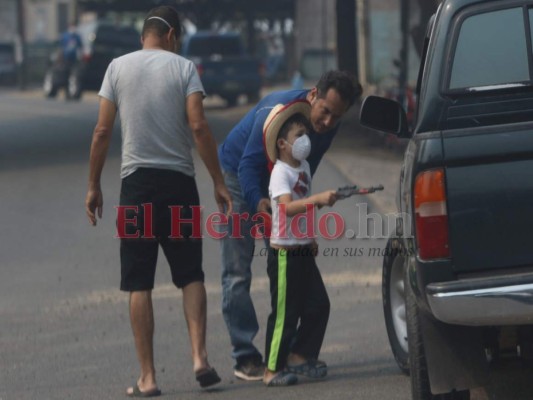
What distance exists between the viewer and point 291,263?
22.4 ft

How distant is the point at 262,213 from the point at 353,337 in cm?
165

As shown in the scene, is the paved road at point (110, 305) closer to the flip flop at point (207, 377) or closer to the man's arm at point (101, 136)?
the flip flop at point (207, 377)

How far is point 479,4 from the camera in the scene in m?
5.57

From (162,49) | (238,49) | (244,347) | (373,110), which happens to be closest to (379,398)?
(244,347)

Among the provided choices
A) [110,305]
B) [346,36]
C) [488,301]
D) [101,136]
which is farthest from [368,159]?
[488,301]

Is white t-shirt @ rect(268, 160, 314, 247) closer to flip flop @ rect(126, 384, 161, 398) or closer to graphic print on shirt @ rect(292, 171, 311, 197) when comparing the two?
graphic print on shirt @ rect(292, 171, 311, 197)

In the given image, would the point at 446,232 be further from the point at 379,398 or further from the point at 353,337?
the point at 353,337

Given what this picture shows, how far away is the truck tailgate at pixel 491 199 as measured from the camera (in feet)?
16.8

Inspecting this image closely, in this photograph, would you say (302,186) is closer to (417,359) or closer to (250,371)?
(250,371)

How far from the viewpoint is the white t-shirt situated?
6.77m

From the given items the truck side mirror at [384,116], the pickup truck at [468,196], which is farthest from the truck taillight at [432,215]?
the truck side mirror at [384,116]

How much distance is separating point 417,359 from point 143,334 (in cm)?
174

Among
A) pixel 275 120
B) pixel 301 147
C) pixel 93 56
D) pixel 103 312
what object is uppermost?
pixel 93 56

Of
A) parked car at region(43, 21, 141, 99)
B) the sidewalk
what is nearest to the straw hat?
the sidewalk
